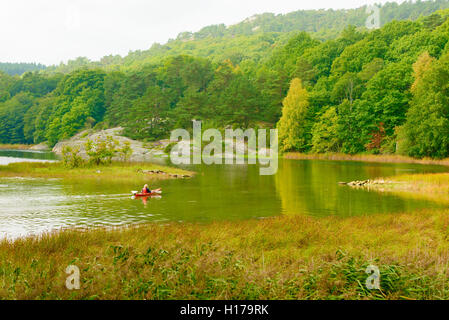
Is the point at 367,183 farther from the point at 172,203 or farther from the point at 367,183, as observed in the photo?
the point at 172,203

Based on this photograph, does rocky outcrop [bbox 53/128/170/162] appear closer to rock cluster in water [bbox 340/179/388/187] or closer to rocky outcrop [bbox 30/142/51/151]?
rocky outcrop [bbox 30/142/51/151]

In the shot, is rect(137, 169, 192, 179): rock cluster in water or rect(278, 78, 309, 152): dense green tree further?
rect(278, 78, 309, 152): dense green tree

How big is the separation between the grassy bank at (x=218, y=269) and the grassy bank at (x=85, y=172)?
25.8 meters

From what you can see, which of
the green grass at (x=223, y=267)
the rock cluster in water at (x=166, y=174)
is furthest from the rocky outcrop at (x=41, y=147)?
the green grass at (x=223, y=267)

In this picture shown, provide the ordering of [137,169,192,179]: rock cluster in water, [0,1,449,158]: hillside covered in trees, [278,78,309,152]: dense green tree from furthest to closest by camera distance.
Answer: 1. [278,78,309,152]: dense green tree
2. [0,1,449,158]: hillside covered in trees
3. [137,169,192,179]: rock cluster in water

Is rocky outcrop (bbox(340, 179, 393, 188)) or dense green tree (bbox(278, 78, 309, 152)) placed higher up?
dense green tree (bbox(278, 78, 309, 152))

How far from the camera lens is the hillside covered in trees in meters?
71.7

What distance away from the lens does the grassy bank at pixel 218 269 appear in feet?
26.0

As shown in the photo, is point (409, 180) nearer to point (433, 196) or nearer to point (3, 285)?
point (433, 196)

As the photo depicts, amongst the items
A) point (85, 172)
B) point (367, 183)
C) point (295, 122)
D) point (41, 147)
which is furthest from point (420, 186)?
point (41, 147)

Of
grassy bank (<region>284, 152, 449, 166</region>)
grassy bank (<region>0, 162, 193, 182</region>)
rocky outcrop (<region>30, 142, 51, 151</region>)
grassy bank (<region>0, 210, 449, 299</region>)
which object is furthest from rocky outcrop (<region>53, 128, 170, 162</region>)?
grassy bank (<region>0, 210, 449, 299</region>)

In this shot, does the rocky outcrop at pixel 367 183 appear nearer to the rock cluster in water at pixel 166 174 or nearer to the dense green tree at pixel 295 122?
the rock cluster in water at pixel 166 174

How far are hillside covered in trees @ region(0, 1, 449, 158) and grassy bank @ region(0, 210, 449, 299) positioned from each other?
180ft
